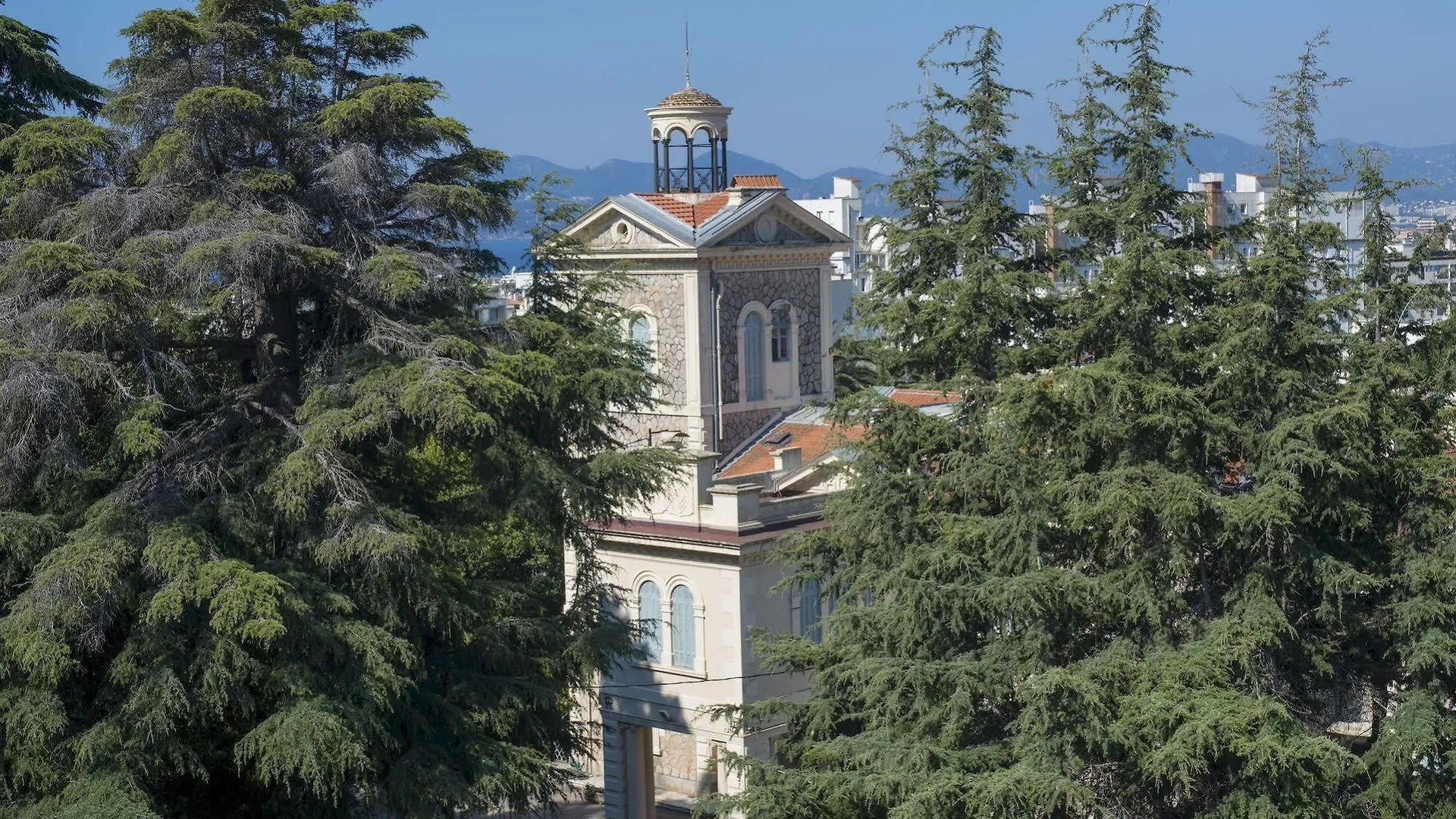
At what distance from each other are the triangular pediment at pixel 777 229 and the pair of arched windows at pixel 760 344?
1313 millimetres

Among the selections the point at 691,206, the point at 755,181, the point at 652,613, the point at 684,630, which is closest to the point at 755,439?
the point at 691,206

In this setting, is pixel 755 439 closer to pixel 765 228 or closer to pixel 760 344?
pixel 760 344

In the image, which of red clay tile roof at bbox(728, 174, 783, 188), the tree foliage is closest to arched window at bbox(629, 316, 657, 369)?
red clay tile roof at bbox(728, 174, 783, 188)

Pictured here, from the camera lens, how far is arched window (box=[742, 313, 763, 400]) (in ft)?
106

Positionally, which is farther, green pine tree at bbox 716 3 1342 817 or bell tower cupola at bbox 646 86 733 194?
bell tower cupola at bbox 646 86 733 194

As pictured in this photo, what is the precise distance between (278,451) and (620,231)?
12381mm

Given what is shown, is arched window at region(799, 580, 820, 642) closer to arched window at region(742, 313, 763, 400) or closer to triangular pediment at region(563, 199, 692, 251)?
arched window at region(742, 313, 763, 400)

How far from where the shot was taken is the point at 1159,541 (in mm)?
20453

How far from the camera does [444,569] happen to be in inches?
847

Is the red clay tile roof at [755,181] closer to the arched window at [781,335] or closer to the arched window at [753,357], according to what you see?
the arched window at [781,335]

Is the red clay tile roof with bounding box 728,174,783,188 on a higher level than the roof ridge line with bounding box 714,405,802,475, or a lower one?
higher

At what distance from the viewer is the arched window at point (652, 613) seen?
28953mm

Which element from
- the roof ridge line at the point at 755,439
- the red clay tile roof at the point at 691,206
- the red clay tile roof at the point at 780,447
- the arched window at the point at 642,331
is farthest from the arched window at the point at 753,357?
the red clay tile roof at the point at 691,206

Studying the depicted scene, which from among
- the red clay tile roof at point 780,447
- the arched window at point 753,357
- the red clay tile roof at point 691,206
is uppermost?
the red clay tile roof at point 691,206
